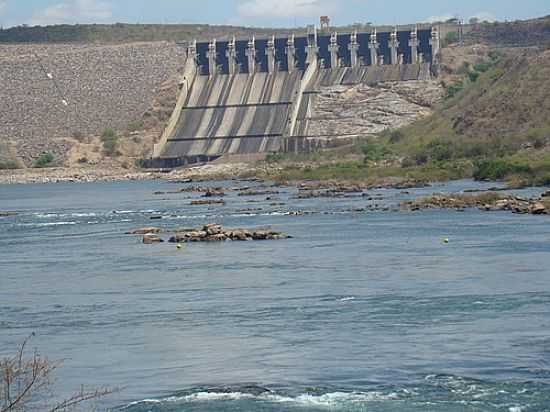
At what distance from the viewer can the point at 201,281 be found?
35.7 m

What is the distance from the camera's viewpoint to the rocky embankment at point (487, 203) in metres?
52.5

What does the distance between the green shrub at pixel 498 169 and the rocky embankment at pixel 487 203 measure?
11.9m

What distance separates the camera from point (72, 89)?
134750 mm

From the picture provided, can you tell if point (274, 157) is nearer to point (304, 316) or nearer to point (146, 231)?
point (146, 231)

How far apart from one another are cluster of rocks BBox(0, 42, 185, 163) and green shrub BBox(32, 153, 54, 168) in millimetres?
550

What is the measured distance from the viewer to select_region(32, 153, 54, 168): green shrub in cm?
12781

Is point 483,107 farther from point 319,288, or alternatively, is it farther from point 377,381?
point 377,381

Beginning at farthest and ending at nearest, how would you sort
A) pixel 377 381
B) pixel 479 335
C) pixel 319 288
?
pixel 319 288
pixel 479 335
pixel 377 381

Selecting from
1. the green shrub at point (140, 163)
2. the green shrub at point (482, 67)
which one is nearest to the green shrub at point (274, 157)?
the green shrub at point (140, 163)

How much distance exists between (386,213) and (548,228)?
1178 cm

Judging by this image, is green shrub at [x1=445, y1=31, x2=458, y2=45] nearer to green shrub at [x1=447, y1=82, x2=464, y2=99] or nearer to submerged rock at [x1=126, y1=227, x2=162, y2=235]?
green shrub at [x1=447, y1=82, x2=464, y2=99]

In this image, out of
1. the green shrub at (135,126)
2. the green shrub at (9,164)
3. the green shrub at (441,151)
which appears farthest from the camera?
the green shrub at (135,126)

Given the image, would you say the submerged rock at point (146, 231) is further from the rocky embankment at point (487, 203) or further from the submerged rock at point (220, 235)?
the rocky embankment at point (487, 203)

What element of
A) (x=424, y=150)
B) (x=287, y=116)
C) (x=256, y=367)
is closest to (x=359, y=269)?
(x=256, y=367)
